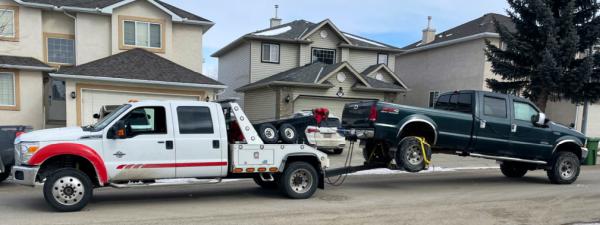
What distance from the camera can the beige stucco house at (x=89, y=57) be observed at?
17078 mm

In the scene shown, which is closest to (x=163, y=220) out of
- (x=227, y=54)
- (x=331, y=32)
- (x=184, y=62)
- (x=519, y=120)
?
(x=519, y=120)

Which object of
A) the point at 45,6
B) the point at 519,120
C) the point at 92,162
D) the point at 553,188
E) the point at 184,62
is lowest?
the point at 553,188

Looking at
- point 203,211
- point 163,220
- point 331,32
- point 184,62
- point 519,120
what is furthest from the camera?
point 331,32

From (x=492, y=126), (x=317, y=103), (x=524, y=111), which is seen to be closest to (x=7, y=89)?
(x=317, y=103)

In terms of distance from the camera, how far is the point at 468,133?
9773mm

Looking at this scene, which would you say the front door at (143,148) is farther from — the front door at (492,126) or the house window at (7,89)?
the house window at (7,89)

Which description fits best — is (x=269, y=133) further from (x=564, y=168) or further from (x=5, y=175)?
(x=564, y=168)

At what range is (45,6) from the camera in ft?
61.3

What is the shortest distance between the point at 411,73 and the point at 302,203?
2690cm

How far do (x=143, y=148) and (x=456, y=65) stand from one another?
24.6m

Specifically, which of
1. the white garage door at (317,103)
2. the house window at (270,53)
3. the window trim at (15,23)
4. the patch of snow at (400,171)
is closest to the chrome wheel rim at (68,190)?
the patch of snow at (400,171)

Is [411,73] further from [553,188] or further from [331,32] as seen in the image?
[553,188]

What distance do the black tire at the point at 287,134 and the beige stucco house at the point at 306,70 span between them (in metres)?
12.5

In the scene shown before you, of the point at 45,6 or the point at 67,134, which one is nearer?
the point at 67,134
